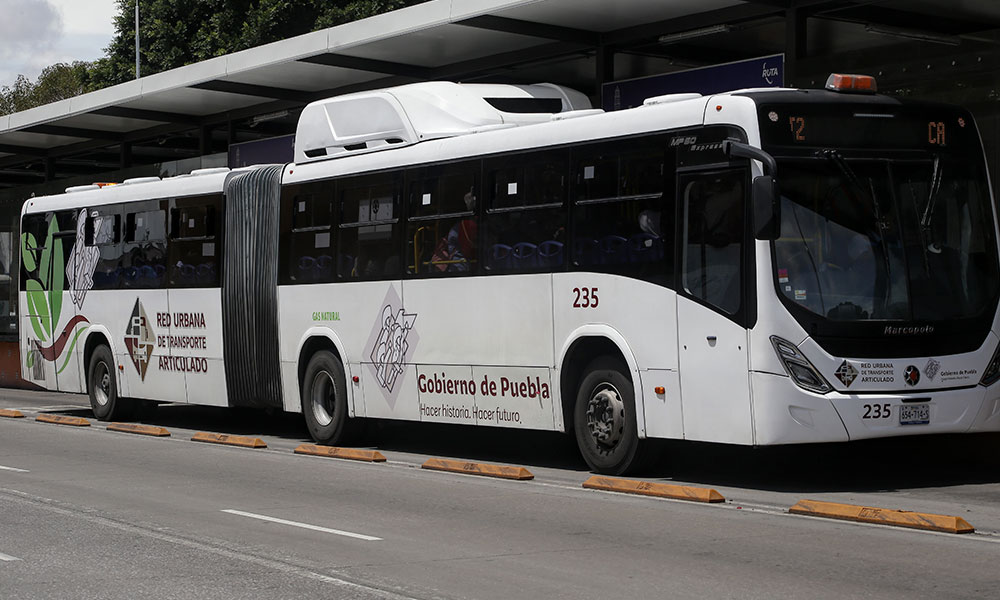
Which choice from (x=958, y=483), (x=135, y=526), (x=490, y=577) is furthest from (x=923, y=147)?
(x=135, y=526)

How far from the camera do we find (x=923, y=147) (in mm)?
12586

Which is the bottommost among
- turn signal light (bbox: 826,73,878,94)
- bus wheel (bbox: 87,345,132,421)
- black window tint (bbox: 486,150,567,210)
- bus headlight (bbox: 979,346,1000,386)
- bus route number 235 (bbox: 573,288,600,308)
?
bus wheel (bbox: 87,345,132,421)

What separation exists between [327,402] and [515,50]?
25.9 feet

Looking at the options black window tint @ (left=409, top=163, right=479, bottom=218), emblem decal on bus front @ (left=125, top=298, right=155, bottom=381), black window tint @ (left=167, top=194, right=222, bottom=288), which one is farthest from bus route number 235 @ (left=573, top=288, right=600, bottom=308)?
emblem decal on bus front @ (left=125, top=298, right=155, bottom=381)

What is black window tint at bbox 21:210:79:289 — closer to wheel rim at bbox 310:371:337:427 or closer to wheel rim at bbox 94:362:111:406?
wheel rim at bbox 94:362:111:406

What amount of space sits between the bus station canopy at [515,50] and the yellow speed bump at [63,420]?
6.95 metres

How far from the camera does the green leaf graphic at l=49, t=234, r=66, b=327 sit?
23.2 metres

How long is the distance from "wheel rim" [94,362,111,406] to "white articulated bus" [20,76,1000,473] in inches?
139

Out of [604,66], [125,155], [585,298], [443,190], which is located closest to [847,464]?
[585,298]

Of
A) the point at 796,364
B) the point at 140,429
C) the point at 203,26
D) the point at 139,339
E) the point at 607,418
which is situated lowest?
the point at 140,429

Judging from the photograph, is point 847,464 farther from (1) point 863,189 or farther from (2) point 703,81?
(2) point 703,81

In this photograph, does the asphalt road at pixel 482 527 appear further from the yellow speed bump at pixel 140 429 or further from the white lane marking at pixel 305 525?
the yellow speed bump at pixel 140 429

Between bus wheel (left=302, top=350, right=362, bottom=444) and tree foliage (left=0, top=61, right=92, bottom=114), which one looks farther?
tree foliage (left=0, top=61, right=92, bottom=114)

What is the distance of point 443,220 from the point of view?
15.3 meters
